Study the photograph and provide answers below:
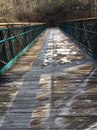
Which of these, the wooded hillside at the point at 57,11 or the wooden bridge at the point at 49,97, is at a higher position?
the wooded hillside at the point at 57,11

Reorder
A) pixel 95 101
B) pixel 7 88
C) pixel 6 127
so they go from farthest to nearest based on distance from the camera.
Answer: pixel 7 88, pixel 95 101, pixel 6 127

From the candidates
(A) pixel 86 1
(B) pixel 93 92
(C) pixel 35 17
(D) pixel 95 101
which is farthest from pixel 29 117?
(A) pixel 86 1

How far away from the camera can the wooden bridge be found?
14.4 feet

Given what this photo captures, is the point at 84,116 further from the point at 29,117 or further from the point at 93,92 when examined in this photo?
the point at 93,92

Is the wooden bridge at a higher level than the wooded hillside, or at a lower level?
lower

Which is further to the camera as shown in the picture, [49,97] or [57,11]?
[57,11]

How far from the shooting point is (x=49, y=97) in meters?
5.61

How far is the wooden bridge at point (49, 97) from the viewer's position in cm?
439

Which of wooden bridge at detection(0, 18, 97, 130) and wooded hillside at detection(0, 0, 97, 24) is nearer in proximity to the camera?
wooden bridge at detection(0, 18, 97, 130)

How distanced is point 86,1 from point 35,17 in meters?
14.1

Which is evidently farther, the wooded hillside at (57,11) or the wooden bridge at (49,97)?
the wooded hillside at (57,11)

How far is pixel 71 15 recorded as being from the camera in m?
71.4

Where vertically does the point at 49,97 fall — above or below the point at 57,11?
below

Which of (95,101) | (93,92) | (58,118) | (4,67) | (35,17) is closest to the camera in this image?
(58,118)
